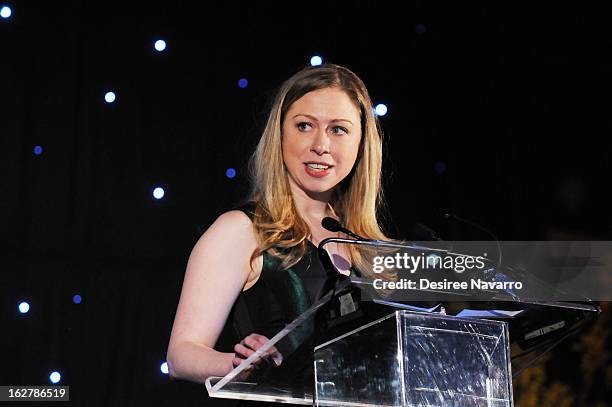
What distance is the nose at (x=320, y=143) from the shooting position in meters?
2.24

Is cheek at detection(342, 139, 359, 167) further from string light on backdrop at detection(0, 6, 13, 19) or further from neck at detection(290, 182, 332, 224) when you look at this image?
string light on backdrop at detection(0, 6, 13, 19)

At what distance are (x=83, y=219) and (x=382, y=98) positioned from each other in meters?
0.98

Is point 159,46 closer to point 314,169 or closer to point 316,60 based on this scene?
point 316,60

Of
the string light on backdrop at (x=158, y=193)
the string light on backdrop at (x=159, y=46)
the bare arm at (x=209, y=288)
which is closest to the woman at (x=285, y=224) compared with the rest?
the bare arm at (x=209, y=288)

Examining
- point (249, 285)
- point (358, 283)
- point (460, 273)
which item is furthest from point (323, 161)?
point (358, 283)

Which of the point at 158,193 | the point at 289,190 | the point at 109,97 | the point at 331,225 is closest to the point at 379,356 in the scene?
the point at 331,225

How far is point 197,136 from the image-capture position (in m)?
2.83

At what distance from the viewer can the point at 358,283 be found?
137cm

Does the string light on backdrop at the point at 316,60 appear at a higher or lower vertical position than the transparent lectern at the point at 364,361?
higher

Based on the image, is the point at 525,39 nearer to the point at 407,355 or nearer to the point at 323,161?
the point at 323,161

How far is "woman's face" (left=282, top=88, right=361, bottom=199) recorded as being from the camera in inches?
88.4

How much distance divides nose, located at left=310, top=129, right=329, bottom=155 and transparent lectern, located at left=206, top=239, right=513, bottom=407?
88cm

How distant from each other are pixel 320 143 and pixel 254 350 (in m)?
0.91

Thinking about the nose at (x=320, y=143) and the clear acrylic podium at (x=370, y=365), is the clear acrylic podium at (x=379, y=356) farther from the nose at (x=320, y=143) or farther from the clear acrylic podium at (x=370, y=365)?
the nose at (x=320, y=143)
